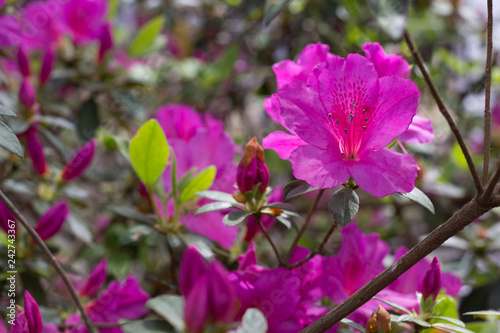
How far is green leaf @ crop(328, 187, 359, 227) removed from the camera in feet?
2.13

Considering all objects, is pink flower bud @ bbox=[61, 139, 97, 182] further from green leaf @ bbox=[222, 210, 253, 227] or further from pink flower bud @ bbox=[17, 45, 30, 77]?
green leaf @ bbox=[222, 210, 253, 227]

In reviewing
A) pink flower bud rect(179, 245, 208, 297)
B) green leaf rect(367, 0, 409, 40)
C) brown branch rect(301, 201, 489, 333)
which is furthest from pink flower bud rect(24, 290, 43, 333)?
green leaf rect(367, 0, 409, 40)

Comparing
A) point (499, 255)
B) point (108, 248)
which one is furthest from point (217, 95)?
point (499, 255)

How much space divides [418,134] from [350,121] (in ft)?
0.38

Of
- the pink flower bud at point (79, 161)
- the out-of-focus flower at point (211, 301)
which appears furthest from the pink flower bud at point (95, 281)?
the out-of-focus flower at point (211, 301)

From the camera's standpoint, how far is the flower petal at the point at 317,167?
2.15 feet

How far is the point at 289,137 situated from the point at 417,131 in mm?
193

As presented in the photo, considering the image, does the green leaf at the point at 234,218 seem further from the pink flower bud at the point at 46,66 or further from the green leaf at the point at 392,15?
the pink flower bud at the point at 46,66

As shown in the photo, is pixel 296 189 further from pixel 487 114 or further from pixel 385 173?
pixel 487 114

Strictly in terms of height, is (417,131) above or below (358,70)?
below

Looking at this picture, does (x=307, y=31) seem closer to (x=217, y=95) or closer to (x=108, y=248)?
(x=217, y=95)

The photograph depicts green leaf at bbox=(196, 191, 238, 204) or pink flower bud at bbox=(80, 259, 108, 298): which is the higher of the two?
green leaf at bbox=(196, 191, 238, 204)

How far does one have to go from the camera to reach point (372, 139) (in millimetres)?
693

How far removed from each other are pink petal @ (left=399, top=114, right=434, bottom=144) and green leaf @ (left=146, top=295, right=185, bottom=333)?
39 cm
